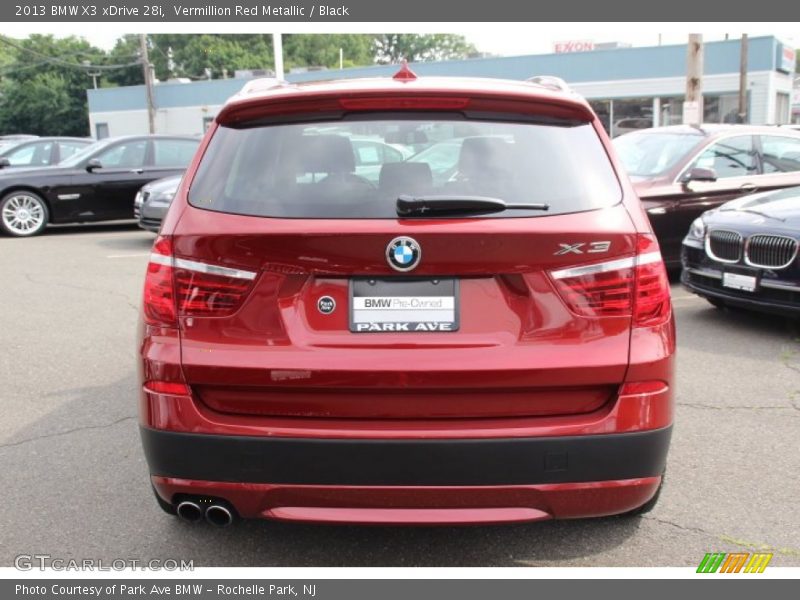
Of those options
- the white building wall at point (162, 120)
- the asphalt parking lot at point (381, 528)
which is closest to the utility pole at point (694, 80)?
the asphalt parking lot at point (381, 528)

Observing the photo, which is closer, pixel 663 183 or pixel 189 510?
pixel 189 510

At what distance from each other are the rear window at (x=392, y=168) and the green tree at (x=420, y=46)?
10767 cm

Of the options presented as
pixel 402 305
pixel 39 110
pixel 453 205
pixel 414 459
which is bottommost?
pixel 414 459

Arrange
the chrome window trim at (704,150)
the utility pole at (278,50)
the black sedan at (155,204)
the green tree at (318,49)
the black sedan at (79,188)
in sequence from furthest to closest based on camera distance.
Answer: the green tree at (318,49) < the utility pole at (278,50) < the black sedan at (79,188) < the black sedan at (155,204) < the chrome window trim at (704,150)

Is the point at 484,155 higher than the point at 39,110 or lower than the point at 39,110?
lower

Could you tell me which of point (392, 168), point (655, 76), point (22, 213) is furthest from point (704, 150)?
point (655, 76)

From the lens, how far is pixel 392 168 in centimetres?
284

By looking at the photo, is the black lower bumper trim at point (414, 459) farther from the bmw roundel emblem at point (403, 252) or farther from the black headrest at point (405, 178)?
the black headrest at point (405, 178)

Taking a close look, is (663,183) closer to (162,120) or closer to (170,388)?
(170,388)

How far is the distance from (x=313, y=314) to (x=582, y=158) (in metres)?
1.09

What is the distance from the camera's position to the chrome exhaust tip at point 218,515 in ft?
9.19

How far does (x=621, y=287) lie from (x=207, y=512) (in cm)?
159

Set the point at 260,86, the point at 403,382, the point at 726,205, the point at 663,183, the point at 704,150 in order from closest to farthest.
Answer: the point at 403,382
the point at 260,86
the point at 726,205
the point at 663,183
the point at 704,150

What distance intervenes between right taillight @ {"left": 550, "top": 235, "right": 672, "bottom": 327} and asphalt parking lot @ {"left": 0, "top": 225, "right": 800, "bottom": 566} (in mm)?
1049
